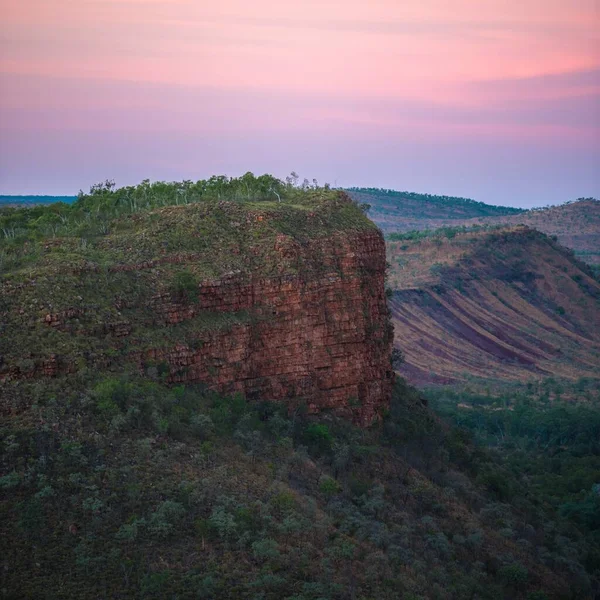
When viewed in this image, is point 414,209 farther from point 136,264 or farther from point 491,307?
point 136,264

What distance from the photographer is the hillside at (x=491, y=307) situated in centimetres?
7725

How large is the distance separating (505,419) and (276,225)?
1209 inches

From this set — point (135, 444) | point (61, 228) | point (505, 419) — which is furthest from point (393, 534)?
point (505, 419)

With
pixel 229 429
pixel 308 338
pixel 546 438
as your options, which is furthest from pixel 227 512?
pixel 546 438

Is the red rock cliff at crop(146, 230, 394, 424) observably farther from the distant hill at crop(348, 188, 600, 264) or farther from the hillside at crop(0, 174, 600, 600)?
the distant hill at crop(348, 188, 600, 264)

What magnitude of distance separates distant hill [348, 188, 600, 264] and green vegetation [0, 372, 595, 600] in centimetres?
11281

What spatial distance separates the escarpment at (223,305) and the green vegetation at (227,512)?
0.86 m

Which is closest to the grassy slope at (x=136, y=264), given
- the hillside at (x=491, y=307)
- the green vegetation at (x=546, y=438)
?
the green vegetation at (x=546, y=438)

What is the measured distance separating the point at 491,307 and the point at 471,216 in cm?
8733

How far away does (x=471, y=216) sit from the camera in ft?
570

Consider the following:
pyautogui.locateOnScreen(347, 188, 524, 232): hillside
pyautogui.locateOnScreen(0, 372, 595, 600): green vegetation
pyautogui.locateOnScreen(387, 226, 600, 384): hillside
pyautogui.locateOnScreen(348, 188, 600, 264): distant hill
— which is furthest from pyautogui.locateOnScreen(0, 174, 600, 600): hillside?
pyautogui.locateOnScreen(347, 188, 524, 232): hillside

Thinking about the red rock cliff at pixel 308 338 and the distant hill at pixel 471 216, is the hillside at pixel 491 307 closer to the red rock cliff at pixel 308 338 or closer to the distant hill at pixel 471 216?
the red rock cliff at pixel 308 338

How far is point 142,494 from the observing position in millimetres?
25078

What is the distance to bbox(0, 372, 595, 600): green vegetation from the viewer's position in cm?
2302
